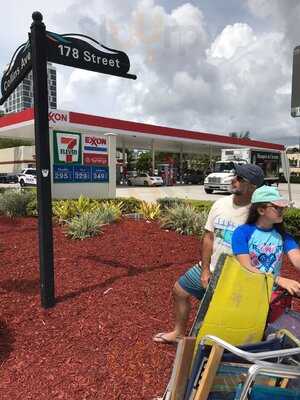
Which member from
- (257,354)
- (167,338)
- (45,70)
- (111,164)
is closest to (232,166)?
(111,164)

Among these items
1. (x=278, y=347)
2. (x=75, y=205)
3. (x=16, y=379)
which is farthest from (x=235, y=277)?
(x=75, y=205)

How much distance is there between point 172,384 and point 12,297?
2971 millimetres

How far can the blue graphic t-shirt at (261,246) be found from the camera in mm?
2904

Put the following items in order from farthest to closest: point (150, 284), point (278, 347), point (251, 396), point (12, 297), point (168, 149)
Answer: point (168, 149), point (150, 284), point (12, 297), point (278, 347), point (251, 396)

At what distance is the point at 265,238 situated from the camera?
2924 millimetres

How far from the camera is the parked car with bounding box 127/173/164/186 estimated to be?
40344 millimetres

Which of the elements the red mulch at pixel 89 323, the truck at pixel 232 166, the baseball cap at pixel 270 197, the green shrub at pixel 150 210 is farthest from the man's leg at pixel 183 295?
the truck at pixel 232 166

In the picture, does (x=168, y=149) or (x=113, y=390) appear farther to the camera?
(x=168, y=149)

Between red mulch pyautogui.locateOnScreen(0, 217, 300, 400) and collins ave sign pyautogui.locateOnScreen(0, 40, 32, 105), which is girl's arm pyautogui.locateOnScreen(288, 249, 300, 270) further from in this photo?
collins ave sign pyautogui.locateOnScreen(0, 40, 32, 105)

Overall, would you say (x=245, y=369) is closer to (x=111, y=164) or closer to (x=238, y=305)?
(x=238, y=305)

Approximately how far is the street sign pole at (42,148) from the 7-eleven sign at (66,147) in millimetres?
9082

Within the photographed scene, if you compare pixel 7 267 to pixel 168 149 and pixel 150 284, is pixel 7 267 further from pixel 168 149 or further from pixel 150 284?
pixel 168 149

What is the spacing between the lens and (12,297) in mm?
4980

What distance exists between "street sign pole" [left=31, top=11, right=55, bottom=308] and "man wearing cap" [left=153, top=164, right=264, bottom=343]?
4.79 ft
